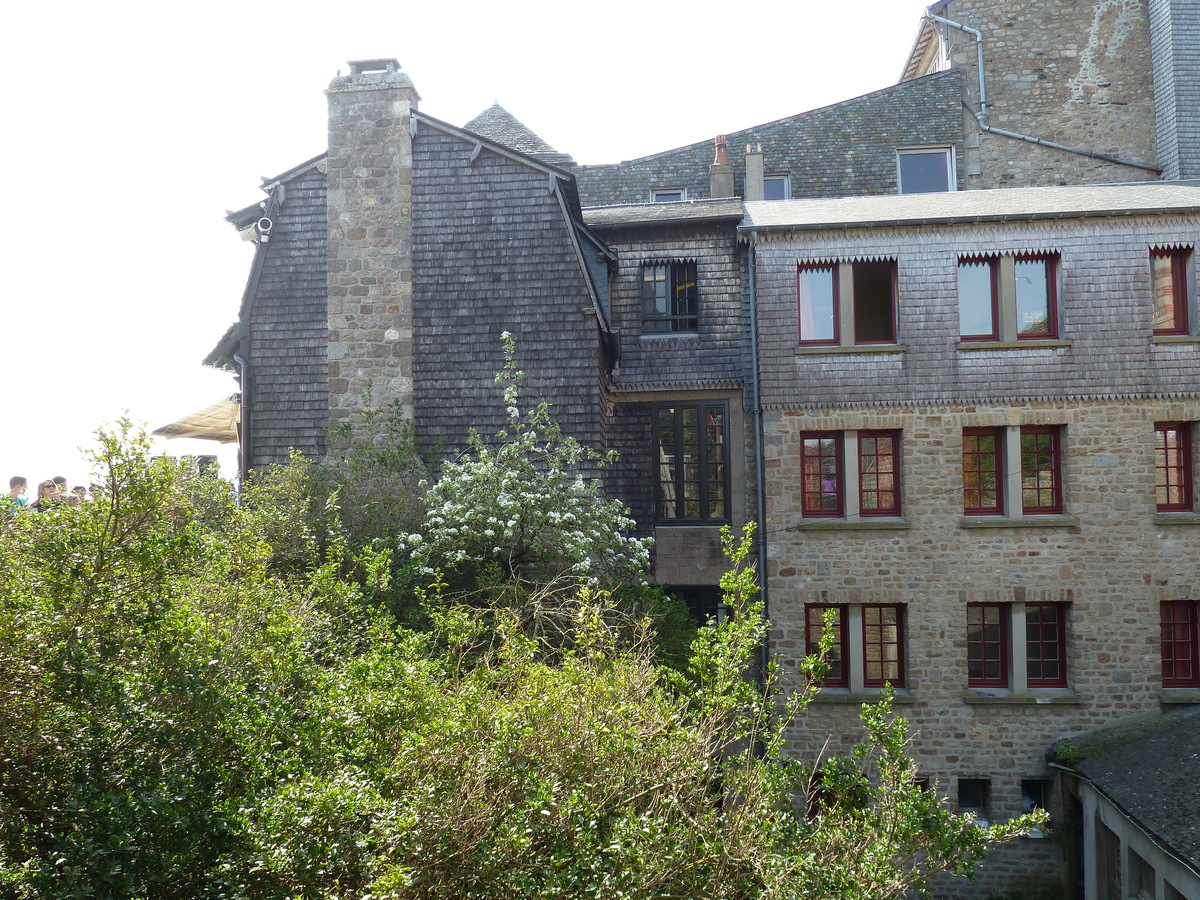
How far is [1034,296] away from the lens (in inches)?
600

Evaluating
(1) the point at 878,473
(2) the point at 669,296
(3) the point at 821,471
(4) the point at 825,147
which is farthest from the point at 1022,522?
(4) the point at 825,147

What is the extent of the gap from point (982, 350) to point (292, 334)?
10.9m

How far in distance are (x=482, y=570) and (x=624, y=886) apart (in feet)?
22.0

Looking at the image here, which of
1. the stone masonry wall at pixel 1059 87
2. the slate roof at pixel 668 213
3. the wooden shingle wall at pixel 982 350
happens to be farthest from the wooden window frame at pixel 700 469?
the stone masonry wall at pixel 1059 87

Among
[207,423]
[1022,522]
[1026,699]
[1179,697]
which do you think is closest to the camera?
[1179,697]

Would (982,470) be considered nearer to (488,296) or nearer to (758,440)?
(758,440)

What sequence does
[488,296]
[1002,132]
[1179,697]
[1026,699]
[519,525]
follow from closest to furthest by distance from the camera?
[519,525], [488,296], [1179,697], [1026,699], [1002,132]

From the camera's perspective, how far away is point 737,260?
1582 centimetres

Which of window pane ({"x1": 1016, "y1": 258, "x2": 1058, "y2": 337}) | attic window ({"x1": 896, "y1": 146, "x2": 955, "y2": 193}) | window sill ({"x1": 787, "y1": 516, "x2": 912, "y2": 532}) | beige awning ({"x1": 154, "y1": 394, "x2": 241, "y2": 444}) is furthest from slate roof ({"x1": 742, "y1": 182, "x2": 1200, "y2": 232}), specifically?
beige awning ({"x1": 154, "y1": 394, "x2": 241, "y2": 444})

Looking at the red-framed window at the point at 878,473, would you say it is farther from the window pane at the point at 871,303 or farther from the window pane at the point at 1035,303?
the window pane at the point at 1035,303

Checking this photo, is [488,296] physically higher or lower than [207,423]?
higher

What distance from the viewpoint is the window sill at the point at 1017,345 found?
14781mm

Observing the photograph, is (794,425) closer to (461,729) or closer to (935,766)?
(935,766)

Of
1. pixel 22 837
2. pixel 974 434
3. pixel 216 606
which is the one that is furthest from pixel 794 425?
pixel 22 837
